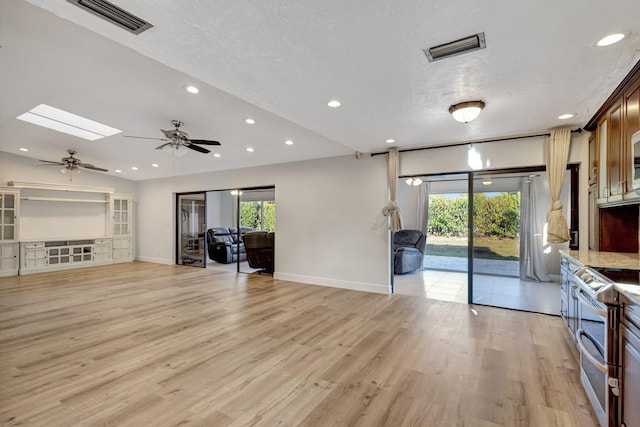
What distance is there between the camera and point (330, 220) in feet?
19.6

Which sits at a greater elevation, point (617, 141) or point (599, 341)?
point (617, 141)

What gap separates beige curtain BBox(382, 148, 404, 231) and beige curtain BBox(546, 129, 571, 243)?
2.08 meters

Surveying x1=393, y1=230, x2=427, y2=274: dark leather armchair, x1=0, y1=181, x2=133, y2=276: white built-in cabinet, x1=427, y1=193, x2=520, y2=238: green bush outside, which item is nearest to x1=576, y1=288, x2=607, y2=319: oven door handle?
x1=427, y1=193, x2=520, y2=238: green bush outside

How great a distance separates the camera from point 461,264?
7652 millimetres

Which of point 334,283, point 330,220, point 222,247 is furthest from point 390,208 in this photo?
point 222,247

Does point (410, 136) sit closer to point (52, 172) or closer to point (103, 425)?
point (103, 425)

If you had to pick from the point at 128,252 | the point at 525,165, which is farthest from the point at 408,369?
the point at 128,252

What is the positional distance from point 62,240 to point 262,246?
5.56 metres

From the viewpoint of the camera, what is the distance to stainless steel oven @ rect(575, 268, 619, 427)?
1716mm

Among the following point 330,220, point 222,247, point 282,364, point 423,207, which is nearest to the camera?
point 282,364

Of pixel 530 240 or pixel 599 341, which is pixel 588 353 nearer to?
pixel 599 341

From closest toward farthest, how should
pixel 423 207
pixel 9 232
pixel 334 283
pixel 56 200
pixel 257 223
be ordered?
pixel 334 283
pixel 9 232
pixel 56 200
pixel 423 207
pixel 257 223

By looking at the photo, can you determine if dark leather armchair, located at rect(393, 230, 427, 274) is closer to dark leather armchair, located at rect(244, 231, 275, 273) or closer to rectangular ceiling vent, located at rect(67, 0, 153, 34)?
dark leather armchair, located at rect(244, 231, 275, 273)

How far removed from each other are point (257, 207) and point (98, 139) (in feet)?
16.1
